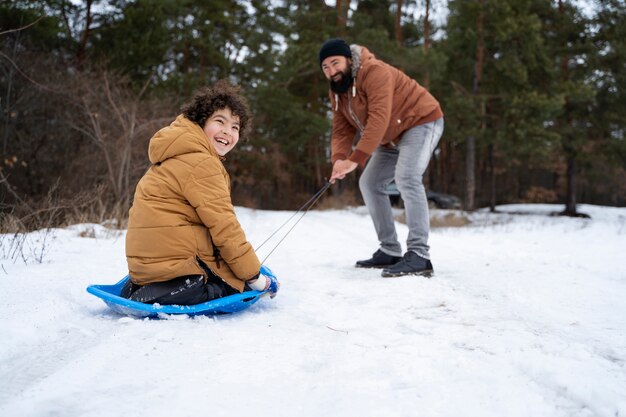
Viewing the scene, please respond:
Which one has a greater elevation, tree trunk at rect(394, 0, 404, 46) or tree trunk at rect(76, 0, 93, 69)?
tree trunk at rect(394, 0, 404, 46)

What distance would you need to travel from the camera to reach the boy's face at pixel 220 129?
8.15 feet

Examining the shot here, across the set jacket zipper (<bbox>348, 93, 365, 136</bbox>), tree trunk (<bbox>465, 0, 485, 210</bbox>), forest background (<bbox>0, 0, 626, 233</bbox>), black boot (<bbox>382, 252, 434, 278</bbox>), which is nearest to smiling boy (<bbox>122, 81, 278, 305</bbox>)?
black boot (<bbox>382, 252, 434, 278</bbox>)

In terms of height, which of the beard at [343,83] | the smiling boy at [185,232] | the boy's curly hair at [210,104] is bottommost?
the smiling boy at [185,232]

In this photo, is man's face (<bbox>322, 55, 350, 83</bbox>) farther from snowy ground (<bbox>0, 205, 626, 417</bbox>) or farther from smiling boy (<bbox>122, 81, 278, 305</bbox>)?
snowy ground (<bbox>0, 205, 626, 417</bbox>)

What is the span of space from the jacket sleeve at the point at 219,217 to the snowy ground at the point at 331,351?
0.27m

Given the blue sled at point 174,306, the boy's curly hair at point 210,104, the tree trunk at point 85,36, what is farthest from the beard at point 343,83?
the tree trunk at point 85,36

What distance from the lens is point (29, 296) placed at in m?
2.27

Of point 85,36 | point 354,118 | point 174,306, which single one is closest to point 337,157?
point 354,118

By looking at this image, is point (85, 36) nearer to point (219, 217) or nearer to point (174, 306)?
point (219, 217)

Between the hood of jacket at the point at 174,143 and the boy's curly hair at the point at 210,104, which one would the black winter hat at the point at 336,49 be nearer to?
the boy's curly hair at the point at 210,104

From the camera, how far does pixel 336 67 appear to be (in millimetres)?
3447

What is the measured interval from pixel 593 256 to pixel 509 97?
1303cm

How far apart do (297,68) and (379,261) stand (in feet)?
42.5

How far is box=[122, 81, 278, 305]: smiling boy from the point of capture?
2.13 m
